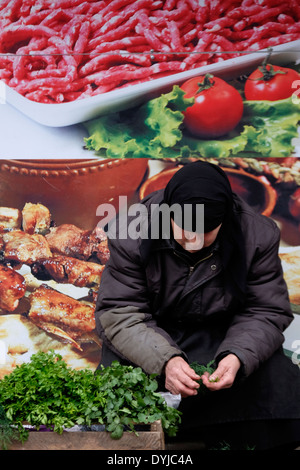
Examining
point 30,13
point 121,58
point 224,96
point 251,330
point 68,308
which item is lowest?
point 68,308

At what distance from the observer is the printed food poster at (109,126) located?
12.5ft

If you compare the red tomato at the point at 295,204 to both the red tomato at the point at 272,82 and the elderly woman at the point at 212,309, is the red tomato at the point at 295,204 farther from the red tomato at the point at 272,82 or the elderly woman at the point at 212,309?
the elderly woman at the point at 212,309

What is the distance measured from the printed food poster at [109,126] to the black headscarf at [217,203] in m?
0.94

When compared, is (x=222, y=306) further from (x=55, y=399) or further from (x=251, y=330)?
(x=55, y=399)

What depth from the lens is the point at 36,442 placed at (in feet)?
7.25

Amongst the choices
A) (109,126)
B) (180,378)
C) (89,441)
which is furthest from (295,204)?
(89,441)

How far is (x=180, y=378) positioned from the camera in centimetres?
263

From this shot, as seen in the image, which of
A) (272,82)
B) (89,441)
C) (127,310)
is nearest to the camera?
(89,441)

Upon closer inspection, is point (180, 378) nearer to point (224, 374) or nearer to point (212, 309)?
point (224, 374)

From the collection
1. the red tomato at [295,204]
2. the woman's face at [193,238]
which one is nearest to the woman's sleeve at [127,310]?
the woman's face at [193,238]

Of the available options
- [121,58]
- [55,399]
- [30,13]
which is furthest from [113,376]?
[30,13]

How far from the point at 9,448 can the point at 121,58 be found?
2616 mm

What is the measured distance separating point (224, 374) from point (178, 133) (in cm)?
177

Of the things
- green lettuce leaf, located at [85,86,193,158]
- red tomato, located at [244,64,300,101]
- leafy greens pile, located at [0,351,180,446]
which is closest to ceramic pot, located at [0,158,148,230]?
green lettuce leaf, located at [85,86,193,158]
